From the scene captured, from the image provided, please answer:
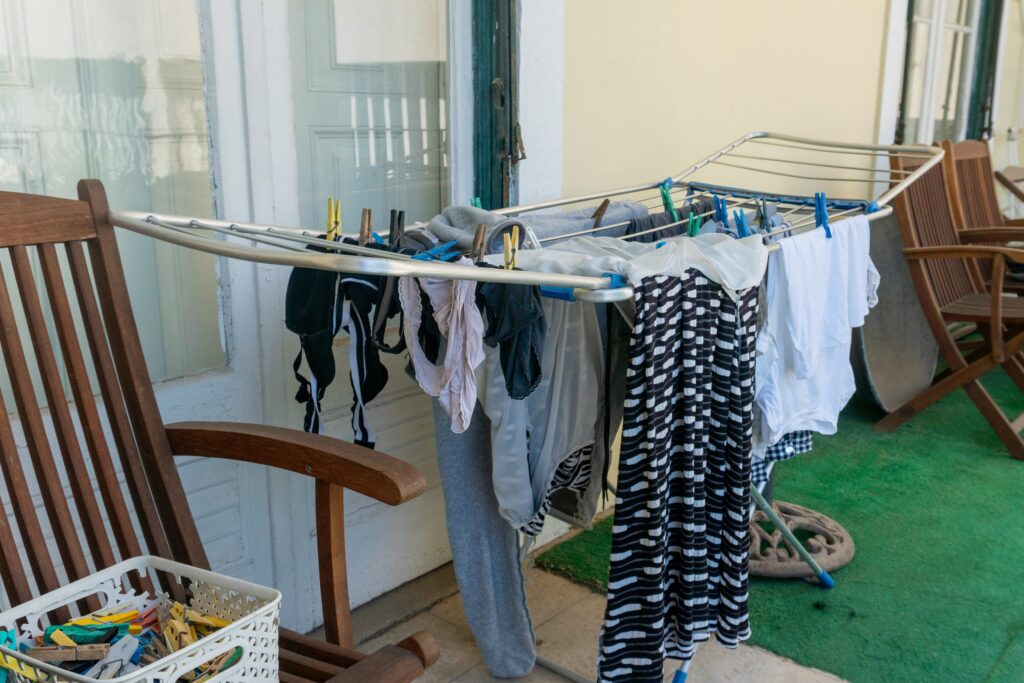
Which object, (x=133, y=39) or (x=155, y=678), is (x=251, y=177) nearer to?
(x=133, y=39)

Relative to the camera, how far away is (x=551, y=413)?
5.91 ft

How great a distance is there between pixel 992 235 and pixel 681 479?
9.05 feet

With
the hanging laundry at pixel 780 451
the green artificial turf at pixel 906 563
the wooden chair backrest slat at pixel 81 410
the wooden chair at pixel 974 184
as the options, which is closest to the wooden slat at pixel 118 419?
the wooden chair backrest slat at pixel 81 410

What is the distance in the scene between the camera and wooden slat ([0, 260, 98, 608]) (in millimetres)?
1422

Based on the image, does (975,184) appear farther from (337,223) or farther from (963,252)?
(337,223)

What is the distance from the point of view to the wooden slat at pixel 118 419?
5.04ft

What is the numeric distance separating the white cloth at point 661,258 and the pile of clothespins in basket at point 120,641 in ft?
2.32

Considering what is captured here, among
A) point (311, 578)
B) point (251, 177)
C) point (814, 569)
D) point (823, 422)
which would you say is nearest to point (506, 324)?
point (251, 177)

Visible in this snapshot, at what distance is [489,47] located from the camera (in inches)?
93.0

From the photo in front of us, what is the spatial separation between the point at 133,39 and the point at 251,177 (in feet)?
1.11

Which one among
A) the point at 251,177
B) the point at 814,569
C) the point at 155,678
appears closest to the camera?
the point at 155,678

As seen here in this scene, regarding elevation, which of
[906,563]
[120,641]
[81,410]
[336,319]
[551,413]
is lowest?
[906,563]

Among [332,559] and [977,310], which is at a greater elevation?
[332,559]

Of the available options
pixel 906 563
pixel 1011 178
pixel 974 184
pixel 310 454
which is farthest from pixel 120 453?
pixel 1011 178
